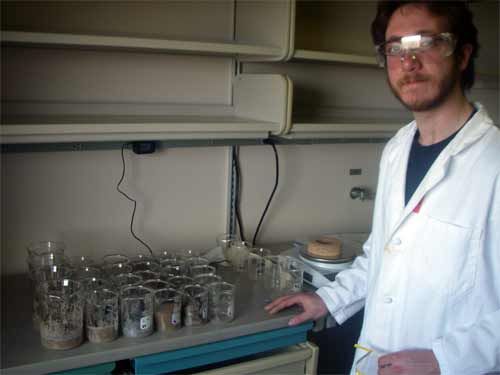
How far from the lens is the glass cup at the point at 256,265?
1.78m

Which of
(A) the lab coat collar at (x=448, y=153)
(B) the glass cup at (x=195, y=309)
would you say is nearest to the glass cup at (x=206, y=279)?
(B) the glass cup at (x=195, y=309)

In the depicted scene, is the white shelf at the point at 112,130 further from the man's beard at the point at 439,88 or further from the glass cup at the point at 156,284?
the man's beard at the point at 439,88

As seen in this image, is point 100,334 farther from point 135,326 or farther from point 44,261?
point 44,261

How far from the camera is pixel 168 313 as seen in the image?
1.33m

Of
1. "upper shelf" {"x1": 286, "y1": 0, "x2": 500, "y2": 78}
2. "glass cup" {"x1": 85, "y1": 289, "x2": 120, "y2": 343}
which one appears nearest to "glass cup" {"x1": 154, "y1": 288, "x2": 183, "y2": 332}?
"glass cup" {"x1": 85, "y1": 289, "x2": 120, "y2": 343}

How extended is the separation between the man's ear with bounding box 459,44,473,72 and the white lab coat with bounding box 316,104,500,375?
0.47 ft

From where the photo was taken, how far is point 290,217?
88.2 inches

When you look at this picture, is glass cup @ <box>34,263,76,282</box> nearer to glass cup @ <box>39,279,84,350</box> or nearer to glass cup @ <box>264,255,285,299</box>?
glass cup @ <box>39,279,84,350</box>

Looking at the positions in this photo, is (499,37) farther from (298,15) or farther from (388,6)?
(388,6)

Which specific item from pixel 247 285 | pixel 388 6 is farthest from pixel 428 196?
pixel 247 285

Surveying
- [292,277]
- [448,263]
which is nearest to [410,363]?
[448,263]

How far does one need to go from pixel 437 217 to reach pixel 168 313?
Result: 30.4 inches

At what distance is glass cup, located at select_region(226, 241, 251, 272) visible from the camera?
1.85m

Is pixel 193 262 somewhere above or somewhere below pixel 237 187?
below
